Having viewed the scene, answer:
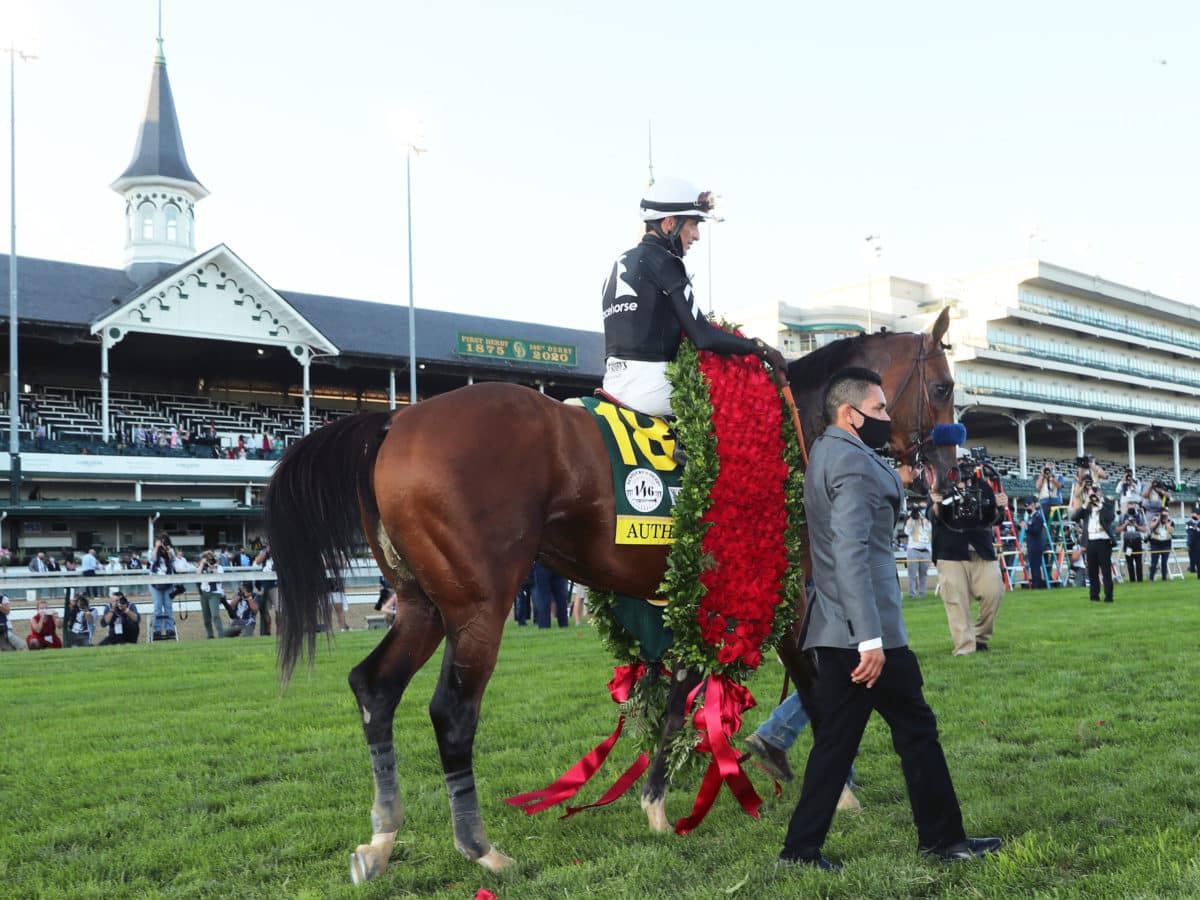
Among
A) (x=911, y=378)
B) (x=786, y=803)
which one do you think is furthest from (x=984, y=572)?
(x=786, y=803)

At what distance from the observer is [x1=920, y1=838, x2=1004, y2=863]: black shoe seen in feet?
11.9

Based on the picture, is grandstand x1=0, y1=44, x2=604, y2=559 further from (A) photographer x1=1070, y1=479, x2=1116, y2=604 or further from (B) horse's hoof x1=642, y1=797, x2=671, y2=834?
(B) horse's hoof x1=642, y1=797, x2=671, y2=834

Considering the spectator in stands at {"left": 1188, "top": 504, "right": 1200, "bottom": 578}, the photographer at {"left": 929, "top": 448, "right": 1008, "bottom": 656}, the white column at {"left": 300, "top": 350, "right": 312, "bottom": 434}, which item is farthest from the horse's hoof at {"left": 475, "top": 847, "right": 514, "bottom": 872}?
the white column at {"left": 300, "top": 350, "right": 312, "bottom": 434}

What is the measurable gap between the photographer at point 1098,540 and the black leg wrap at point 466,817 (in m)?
13.6

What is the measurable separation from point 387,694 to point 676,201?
2602 millimetres

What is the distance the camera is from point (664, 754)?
4.56 meters

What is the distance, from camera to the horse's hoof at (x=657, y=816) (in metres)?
4.32

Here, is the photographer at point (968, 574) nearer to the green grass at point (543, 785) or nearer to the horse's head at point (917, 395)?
the green grass at point (543, 785)

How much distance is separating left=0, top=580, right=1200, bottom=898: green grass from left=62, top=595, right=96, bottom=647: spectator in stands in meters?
6.92

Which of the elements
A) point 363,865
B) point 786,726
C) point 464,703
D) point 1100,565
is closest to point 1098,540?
point 1100,565

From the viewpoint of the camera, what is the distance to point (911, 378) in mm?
5492

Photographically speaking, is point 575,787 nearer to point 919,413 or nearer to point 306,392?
point 919,413

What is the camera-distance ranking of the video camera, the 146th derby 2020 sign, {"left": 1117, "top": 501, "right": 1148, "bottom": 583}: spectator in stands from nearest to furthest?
the video camera < {"left": 1117, "top": 501, "right": 1148, "bottom": 583}: spectator in stands < the 146th derby 2020 sign

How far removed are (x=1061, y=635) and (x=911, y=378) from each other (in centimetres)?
635
